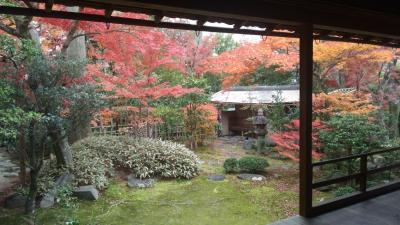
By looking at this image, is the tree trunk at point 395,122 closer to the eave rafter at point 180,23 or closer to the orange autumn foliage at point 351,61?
the orange autumn foliage at point 351,61

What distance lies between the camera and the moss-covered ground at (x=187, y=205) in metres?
5.72

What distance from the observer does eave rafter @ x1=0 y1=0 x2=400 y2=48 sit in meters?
2.55

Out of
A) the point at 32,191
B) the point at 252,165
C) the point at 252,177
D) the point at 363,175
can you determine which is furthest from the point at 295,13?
the point at 252,165

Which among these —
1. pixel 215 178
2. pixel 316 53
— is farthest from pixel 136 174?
pixel 316 53

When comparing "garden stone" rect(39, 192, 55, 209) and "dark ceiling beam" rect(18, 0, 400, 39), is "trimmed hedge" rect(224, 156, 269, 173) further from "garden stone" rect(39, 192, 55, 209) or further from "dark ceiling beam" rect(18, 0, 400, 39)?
"dark ceiling beam" rect(18, 0, 400, 39)

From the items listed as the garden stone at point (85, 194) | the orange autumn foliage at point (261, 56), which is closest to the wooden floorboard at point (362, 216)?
the garden stone at point (85, 194)

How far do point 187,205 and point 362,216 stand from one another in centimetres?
349

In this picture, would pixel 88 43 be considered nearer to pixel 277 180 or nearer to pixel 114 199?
pixel 114 199

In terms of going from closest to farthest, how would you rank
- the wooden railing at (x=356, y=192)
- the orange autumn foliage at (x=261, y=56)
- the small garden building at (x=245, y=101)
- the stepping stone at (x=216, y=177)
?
the wooden railing at (x=356, y=192) < the stepping stone at (x=216, y=177) < the orange autumn foliage at (x=261, y=56) < the small garden building at (x=245, y=101)

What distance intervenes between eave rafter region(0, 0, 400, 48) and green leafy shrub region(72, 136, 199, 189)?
521cm

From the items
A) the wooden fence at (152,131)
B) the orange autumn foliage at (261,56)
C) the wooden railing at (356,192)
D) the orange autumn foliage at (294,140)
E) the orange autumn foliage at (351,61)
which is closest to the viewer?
the wooden railing at (356,192)

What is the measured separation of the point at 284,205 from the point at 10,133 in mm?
5153

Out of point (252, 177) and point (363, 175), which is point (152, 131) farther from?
point (363, 175)

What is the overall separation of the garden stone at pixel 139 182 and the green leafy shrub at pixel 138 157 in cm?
14
